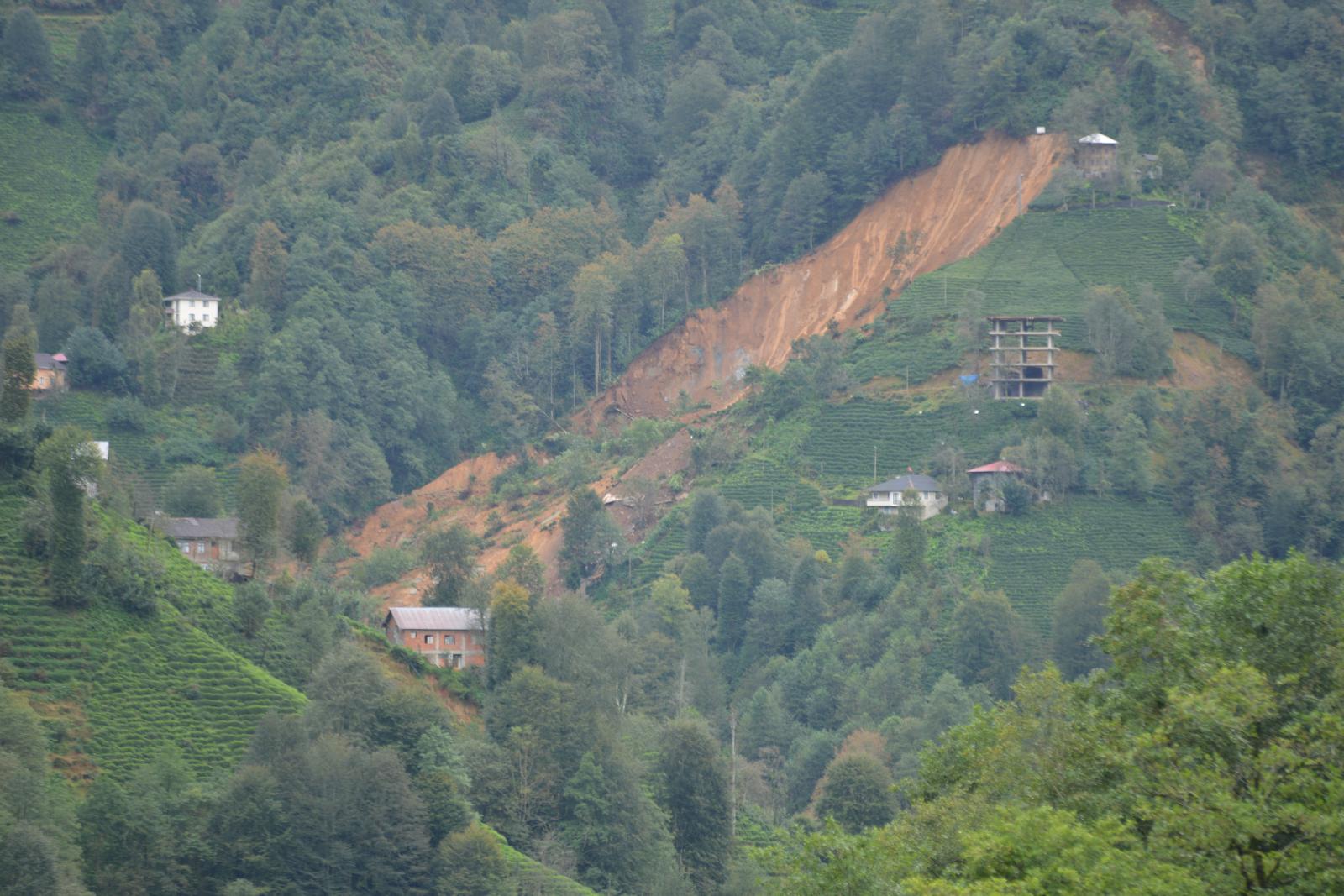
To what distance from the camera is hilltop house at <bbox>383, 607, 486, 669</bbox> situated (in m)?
71.3

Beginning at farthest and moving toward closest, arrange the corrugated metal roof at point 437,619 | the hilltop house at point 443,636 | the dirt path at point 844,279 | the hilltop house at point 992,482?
the dirt path at point 844,279 → the hilltop house at point 992,482 → the corrugated metal roof at point 437,619 → the hilltop house at point 443,636

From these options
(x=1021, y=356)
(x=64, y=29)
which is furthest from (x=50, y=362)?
(x=64, y=29)

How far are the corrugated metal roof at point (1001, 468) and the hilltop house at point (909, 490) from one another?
173 cm

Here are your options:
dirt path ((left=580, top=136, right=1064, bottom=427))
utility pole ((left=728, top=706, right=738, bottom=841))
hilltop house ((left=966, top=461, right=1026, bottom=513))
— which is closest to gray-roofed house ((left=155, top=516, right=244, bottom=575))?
utility pole ((left=728, top=706, right=738, bottom=841))

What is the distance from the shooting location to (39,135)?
11912cm

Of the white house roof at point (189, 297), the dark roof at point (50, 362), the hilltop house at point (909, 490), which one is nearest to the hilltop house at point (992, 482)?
the hilltop house at point (909, 490)

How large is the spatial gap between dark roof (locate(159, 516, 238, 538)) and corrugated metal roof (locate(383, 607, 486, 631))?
19.4 ft

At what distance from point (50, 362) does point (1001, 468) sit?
38.6 m

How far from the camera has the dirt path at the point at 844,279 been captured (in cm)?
10012

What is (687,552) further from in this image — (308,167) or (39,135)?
(39,135)

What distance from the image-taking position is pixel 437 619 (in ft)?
237

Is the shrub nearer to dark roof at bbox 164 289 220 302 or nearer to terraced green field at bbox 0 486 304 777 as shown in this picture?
dark roof at bbox 164 289 220 302

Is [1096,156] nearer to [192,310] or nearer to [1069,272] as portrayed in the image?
[1069,272]

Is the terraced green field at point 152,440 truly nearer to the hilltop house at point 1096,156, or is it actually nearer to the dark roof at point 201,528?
the dark roof at point 201,528
